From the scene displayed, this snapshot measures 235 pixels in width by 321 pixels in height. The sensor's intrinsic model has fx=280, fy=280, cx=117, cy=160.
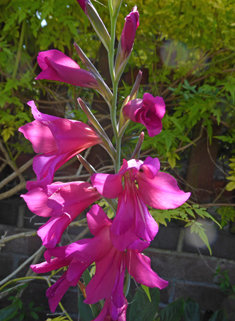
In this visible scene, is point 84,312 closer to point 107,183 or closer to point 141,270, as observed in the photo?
point 141,270

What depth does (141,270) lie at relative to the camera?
627mm

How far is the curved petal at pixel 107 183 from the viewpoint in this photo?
514 millimetres

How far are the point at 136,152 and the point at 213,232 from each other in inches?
64.1

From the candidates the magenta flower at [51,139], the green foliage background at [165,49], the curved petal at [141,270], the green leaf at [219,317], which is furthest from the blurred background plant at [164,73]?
the magenta flower at [51,139]

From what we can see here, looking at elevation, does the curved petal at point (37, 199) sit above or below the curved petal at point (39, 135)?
below

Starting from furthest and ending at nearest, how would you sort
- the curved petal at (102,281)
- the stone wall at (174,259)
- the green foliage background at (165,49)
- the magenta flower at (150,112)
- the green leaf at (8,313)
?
the stone wall at (174,259) < the green leaf at (8,313) < the green foliage background at (165,49) < the curved petal at (102,281) < the magenta flower at (150,112)

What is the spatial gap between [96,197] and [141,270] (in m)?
0.19

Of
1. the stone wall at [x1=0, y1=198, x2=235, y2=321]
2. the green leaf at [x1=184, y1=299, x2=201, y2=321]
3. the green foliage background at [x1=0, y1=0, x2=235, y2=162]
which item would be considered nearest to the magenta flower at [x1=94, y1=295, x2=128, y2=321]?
the green foliage background at [x1=0, y1=0, x2=235, y2=162]

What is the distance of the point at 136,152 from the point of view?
0.66 meters

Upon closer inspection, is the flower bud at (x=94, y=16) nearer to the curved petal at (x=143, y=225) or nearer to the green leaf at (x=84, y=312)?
the curved petal at (x=143, y=225)

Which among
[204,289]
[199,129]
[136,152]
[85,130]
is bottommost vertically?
[204,289]

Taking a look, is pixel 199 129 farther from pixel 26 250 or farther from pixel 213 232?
pixel 26 250

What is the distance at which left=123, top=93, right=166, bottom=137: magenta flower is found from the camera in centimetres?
49

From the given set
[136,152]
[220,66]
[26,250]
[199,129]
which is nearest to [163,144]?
[199,129]
